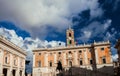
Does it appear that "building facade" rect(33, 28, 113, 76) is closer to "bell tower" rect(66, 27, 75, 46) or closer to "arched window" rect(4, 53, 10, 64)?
"bell tower" rect(66, 27, 75, 46)

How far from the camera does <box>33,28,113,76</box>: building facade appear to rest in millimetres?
54781

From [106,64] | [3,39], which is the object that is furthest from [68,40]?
[3,39]

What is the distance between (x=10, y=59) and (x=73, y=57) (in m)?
24.2

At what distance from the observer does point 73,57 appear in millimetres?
58469

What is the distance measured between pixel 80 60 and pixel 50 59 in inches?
444

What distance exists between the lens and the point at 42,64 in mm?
59625

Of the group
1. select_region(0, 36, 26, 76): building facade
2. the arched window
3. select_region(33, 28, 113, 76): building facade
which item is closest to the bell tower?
select_region(33, 28, 113, 76): building facade

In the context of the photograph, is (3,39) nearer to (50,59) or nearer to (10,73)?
(10,73)

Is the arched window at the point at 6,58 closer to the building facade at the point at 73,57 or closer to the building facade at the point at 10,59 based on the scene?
the building facade at the point at 10,59

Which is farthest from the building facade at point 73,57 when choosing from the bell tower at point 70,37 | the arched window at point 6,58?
the arched window at point 6,58

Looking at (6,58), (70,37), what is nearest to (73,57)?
(70,37)

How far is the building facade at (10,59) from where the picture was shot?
38072 mm

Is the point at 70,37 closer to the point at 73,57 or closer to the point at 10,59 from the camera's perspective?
the point at 73,57

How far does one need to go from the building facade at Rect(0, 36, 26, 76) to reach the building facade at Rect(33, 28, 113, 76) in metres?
9.31
